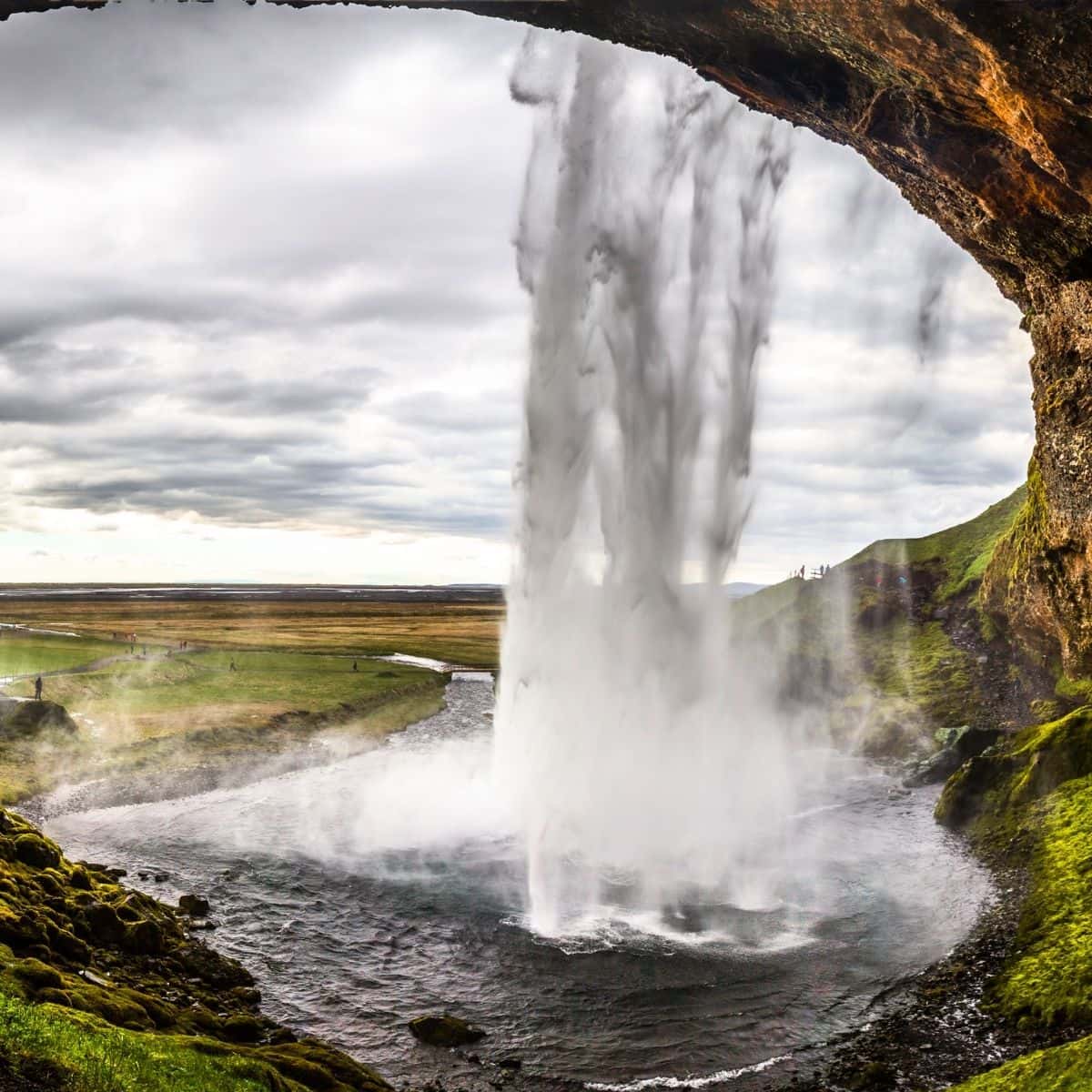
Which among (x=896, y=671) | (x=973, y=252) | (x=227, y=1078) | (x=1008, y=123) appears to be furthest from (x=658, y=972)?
(x=896, y=671)

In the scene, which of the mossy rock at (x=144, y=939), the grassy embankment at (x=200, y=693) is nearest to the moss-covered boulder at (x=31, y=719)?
the grassy embankment at (x=200, y=693)

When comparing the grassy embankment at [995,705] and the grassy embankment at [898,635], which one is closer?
the grassy embankment at [995,705]

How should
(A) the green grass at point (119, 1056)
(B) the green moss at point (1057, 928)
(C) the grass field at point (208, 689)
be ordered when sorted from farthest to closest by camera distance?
(C) the grass field at point (208, 689), (B) the green moss at point (1057, 928), (A) the green grass at point (119, 1056)

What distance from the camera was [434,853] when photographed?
32375 millimetres

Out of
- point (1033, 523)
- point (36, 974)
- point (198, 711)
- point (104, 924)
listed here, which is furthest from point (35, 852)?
point (1033, 523)

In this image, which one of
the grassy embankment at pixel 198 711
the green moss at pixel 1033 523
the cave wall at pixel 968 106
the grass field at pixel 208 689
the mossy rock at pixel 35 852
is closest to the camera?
the cave wall at pixel 968 106

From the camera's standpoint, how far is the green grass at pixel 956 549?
65.8m

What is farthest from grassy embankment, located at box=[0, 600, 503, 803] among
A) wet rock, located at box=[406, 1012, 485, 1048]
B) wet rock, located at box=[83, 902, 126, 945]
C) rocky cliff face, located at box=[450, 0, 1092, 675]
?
rocky cliff face, located at box=[450, 0, 1092, 675]

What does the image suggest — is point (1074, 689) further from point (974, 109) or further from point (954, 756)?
point (974, 109)

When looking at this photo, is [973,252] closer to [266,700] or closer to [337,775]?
[337,775]

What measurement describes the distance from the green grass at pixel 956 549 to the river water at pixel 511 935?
30952 mm

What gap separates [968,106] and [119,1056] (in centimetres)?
2346

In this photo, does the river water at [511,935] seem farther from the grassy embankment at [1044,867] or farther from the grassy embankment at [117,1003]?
the grassy embankment at [117,1003]

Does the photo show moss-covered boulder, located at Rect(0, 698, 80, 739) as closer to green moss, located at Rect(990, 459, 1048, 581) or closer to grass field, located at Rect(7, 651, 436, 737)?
grass field, located at Rect(7, 651, 436, 737)
